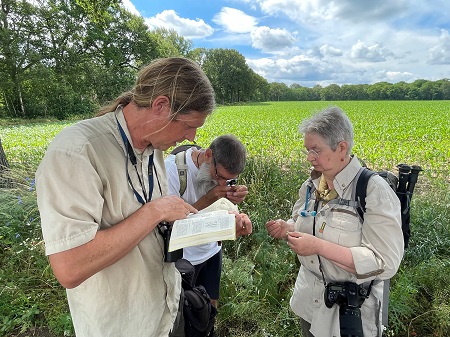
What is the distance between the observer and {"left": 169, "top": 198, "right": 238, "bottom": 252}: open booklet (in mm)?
1274

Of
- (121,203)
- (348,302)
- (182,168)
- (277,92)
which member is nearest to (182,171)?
(182,168)

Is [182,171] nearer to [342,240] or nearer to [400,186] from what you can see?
[342,240]

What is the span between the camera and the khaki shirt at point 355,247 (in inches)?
61.7

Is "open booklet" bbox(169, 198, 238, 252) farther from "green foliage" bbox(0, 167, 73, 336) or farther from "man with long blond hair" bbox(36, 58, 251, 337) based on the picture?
"green foliage" bbox(0, 167, 73, 336)

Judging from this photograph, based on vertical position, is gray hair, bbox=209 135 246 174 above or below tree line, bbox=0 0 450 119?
below

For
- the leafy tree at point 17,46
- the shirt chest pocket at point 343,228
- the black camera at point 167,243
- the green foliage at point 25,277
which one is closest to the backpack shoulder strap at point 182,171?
the black camera at point 167,243

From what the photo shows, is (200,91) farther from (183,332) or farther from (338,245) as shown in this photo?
(183,332)

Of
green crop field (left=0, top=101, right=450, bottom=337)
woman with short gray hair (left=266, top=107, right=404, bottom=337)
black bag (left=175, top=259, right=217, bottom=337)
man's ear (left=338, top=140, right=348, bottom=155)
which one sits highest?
→ man's ear (left=338, top=140, right=348, bottom=155)

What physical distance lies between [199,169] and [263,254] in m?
1.55

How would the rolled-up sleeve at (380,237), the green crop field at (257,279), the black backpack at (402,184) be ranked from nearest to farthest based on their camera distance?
the rolled-up sleeve at (380,237) → the black backpack at (402,184) → the green crop field at (257,279)

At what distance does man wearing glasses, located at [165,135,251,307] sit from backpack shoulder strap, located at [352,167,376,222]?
999 millimetres

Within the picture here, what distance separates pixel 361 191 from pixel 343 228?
0.80 feet

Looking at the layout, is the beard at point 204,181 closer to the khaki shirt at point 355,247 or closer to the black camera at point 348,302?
the khaki shirt at point 355,247

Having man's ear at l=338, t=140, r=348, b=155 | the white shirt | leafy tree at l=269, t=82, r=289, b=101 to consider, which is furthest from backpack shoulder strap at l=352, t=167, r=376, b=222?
leafy tree at l=269, t=82, r=289, b=101
